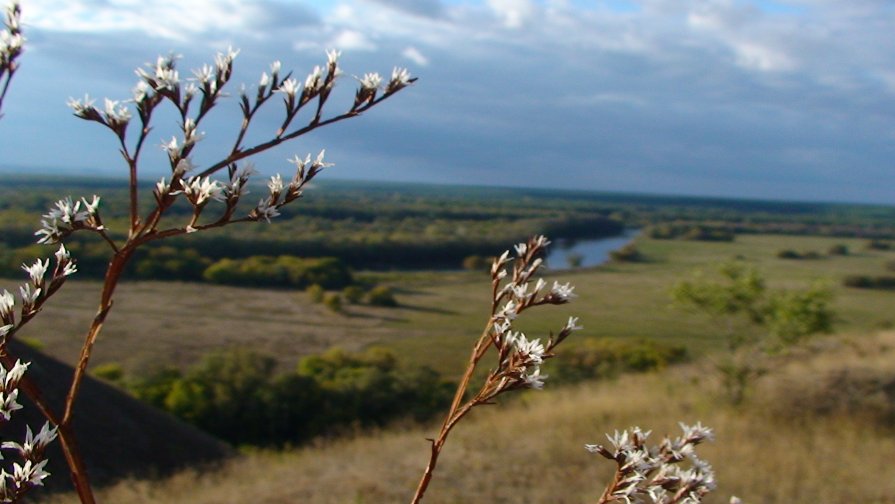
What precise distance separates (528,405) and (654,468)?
12.7 m

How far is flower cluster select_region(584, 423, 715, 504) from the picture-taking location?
1.25 meters

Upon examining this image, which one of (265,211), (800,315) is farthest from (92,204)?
(800,315)

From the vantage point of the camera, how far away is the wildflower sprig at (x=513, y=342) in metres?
1.22

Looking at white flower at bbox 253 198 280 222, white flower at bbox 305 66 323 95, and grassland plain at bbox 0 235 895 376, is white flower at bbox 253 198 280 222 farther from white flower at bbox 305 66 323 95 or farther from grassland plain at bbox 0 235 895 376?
grassland plain at bbox 0 235 895 376

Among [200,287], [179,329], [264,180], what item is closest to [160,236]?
[264,180]

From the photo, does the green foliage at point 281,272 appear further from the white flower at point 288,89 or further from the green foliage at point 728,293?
the white flower at point 288,89

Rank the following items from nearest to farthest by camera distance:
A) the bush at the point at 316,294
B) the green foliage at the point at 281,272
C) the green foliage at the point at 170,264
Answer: the green foliage at the point at 170,264 < the green foliage at the point at 281,272 < the bush at the point at 316,294

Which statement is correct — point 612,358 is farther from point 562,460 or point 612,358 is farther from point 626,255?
point 626,255

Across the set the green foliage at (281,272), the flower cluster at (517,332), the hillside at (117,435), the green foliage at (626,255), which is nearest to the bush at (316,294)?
the green foliage at (281,272)

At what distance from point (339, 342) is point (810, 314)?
13.3 meters

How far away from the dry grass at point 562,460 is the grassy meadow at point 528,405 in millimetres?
32

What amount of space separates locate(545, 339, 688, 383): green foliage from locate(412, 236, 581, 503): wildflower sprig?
58.8 feet

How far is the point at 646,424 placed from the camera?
11438mm

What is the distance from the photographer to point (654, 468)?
1.35m
